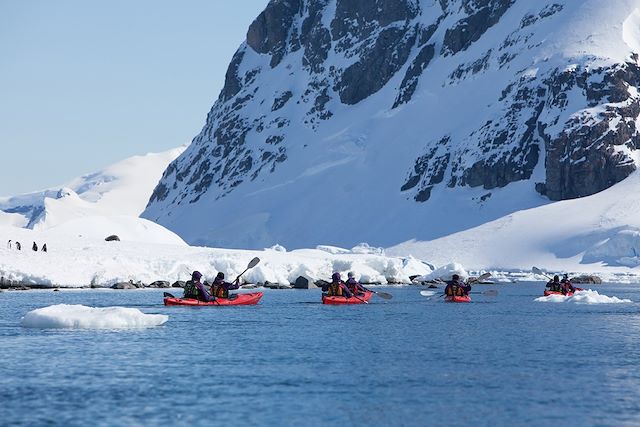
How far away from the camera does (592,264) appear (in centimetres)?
15475

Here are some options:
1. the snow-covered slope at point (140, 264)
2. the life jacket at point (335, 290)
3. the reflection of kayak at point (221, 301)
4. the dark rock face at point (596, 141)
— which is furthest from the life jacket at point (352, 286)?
the dark rock face at point (596, 141)

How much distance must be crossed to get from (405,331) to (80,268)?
45.7 metres

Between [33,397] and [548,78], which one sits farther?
[548,78]

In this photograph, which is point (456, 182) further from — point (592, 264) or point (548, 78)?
point (592, 264)

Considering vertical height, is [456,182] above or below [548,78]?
below

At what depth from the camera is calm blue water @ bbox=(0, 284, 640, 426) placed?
26.4 metres

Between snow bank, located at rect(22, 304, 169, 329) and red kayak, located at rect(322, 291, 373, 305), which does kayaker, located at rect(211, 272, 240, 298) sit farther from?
snow bank, located at rect(22, 304, 169, 329)

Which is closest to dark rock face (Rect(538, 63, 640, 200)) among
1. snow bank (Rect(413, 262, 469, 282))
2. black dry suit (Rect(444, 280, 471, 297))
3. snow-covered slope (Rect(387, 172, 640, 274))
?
snow-covered slope (Rect(387, 172, 640, 274))

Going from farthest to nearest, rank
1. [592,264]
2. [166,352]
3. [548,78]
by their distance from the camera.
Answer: [548,78] < [592,264] < [166,352]

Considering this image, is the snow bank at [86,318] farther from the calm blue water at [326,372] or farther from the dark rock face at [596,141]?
the dark rock face at [596,141]

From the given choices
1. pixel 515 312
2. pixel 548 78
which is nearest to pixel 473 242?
pixel 548 78

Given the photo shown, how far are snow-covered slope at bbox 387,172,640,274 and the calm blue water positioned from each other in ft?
339

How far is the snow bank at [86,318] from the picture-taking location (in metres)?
44.5

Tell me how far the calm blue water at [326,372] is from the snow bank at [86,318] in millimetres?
562
